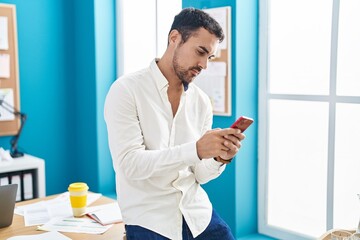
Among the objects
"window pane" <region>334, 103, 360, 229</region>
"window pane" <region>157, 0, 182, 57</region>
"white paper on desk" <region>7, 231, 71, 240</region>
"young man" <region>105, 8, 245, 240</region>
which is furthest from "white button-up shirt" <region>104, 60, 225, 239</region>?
"window pane" <region>157, 0, 182, 57</region>

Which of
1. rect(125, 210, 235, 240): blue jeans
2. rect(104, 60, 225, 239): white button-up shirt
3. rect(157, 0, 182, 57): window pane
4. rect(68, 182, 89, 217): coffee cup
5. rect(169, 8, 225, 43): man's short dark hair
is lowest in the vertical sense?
rect(125, 210, 235, 240): blue jeans

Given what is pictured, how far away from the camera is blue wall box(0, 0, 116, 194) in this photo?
351 cm

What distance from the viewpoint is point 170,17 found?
3.27 metres

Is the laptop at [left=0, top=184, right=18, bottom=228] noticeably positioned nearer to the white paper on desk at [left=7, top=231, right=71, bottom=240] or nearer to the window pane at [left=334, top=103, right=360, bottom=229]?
the white paper on desk at [left=7, top=231, right=71, bottom=240]

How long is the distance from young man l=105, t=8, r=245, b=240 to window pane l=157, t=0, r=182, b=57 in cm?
146

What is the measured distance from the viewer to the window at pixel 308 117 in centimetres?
221

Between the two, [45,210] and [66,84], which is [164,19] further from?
[45,210]

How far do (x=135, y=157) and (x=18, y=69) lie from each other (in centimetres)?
211

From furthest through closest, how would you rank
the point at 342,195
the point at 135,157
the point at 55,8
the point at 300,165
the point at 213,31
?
the point at 55,8
the point at 300,165
the point at 342,195
the point at 213,31
the point at 135,157

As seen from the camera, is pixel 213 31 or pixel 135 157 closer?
pixel 135 157

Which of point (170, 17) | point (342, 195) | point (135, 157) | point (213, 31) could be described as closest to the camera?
point (135, 157)

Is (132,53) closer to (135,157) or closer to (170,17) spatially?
(170,17)

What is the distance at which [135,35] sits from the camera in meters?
3.62

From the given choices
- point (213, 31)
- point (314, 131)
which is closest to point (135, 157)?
point (213, 31)
